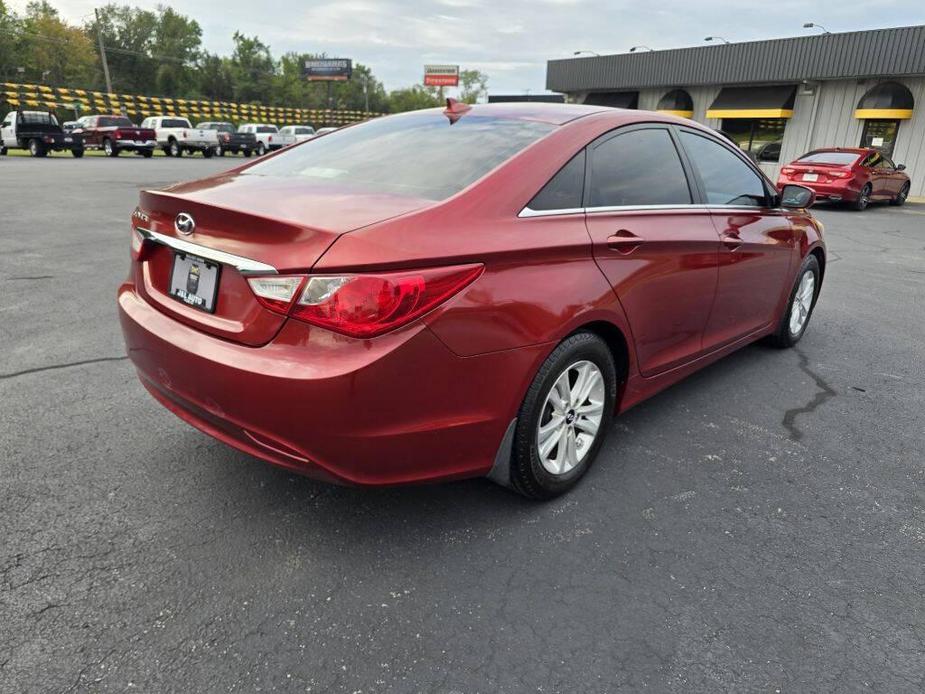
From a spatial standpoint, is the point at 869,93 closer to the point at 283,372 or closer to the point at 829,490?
the point at 829,490

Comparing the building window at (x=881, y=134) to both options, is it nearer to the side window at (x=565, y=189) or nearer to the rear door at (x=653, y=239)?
the rear door at (x=653, y=239)

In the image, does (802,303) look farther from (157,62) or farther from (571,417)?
(157,62)

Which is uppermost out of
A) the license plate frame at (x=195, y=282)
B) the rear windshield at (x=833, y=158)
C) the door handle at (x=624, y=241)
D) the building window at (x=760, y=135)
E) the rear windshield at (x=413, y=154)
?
the building window at (x=760, y=135)

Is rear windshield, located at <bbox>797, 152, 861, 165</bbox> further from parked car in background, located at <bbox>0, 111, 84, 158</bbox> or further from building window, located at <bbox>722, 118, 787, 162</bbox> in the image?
parked car in background, located at <bbox>0, 111, 84, 158</bbox>

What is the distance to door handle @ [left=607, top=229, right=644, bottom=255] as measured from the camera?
2.82 m

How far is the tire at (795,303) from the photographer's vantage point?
191 inches

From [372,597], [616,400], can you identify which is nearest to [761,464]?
[616,400]

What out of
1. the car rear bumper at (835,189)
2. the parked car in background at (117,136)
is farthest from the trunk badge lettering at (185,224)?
the parked car in background at (117,136)

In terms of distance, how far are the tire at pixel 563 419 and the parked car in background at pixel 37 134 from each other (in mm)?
30818

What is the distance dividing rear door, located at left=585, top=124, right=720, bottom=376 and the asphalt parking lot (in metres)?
0.64

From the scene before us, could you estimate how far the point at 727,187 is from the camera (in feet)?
13.0

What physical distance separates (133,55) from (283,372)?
10159 centimetres

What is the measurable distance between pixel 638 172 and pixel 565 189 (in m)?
0.65

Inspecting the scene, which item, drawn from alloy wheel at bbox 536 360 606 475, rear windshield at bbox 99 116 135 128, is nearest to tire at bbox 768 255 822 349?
alloy wheel at bbox 536 360 606 475
